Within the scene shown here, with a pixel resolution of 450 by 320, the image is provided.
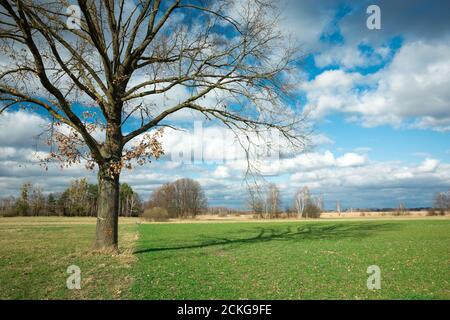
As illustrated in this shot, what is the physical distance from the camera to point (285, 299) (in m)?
7.45

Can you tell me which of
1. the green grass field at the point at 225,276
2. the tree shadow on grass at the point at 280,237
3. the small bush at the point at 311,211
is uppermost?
the green grass field at the point at 225,276

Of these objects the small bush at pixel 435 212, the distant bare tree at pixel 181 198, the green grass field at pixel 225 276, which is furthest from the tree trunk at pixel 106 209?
the small bush at pixel 435 212

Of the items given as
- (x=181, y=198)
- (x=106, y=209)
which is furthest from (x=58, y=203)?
(x=106, y=209)

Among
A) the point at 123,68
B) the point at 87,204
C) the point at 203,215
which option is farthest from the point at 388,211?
the point at 123,68

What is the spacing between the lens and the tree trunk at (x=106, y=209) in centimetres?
1322

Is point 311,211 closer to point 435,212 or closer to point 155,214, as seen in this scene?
point 435,212

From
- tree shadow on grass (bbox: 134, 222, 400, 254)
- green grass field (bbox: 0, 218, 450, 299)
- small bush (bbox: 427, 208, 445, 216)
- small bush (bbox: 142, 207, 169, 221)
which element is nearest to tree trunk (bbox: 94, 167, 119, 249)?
green grass field (bbox: 0, 218, 450, 299)

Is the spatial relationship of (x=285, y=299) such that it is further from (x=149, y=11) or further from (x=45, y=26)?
(x=149, y=11)

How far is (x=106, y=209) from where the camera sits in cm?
1322

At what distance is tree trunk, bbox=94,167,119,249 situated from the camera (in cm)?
1322

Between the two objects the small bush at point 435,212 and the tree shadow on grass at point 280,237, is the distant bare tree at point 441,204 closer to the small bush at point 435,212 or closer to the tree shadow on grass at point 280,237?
the small bush at point 435,212

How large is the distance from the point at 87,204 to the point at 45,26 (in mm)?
106025
